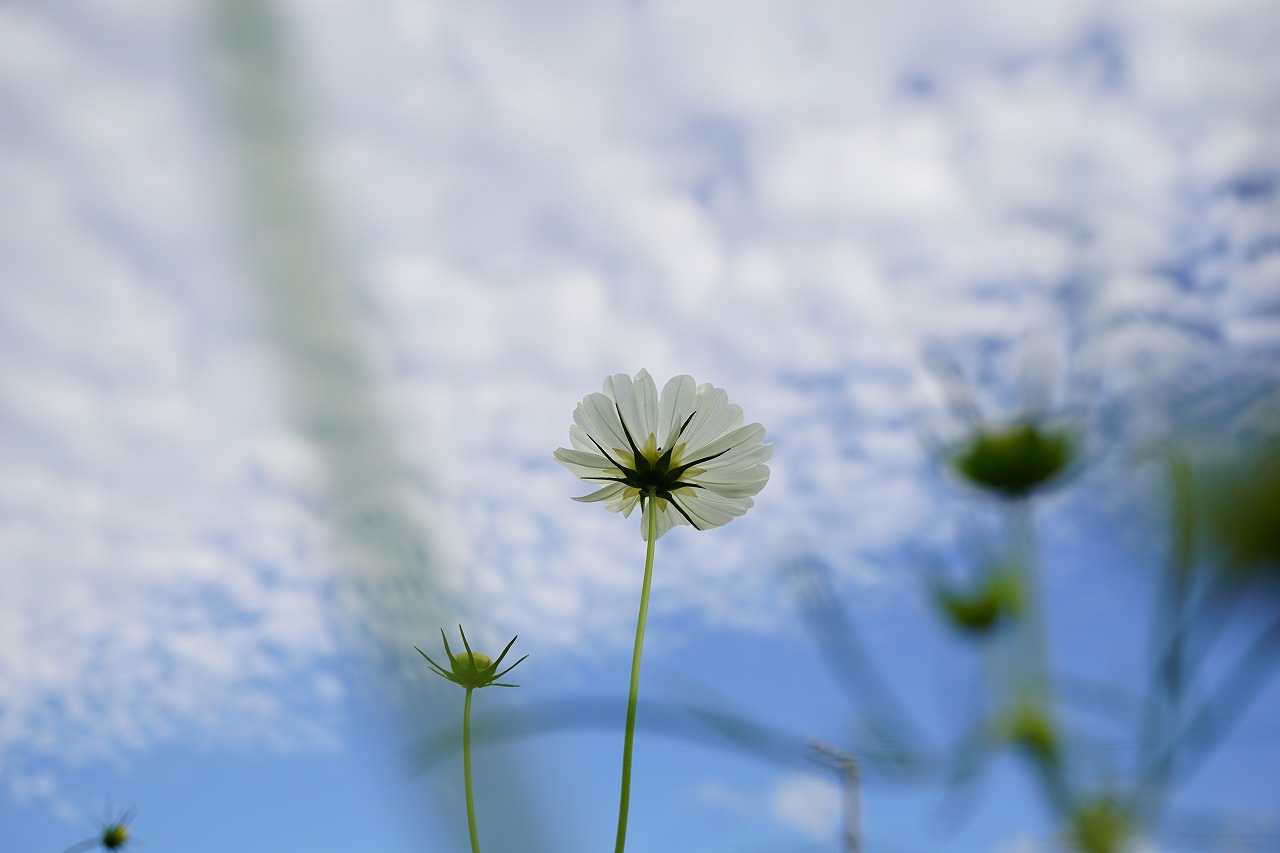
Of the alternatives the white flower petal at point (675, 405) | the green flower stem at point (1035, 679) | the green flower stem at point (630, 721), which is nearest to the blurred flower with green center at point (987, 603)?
the green flower stem at point (1035, 679)

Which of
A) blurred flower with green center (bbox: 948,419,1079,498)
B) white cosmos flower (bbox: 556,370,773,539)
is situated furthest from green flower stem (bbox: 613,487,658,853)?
blurred flower with green center (bbox: 948,419,1079,498)

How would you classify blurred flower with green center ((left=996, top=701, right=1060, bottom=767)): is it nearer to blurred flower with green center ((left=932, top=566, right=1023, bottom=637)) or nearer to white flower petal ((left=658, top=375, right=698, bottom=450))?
blurred flower with green center ((left=932, top=566, right=1023, bottom=637))

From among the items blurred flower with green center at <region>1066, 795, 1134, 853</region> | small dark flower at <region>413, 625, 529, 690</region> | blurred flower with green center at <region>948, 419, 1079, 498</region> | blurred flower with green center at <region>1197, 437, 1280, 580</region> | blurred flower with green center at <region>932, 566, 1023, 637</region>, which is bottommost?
blurred flower with green center at <region>1066, 795, 1134, 853</region>

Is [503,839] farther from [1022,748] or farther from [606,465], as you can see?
[606,465]

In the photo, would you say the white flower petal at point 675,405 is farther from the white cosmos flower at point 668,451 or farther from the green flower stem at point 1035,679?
the green flower stem at point 1035,679

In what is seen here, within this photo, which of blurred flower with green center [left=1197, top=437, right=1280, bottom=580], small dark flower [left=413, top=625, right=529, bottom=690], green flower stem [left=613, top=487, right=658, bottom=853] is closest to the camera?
blurred flower with green center [left=1197, top=437, right=1280, bottom=580]

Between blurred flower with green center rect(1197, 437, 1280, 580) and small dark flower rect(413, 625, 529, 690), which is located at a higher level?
small dark flower rect(413, 625, 529, 690)
